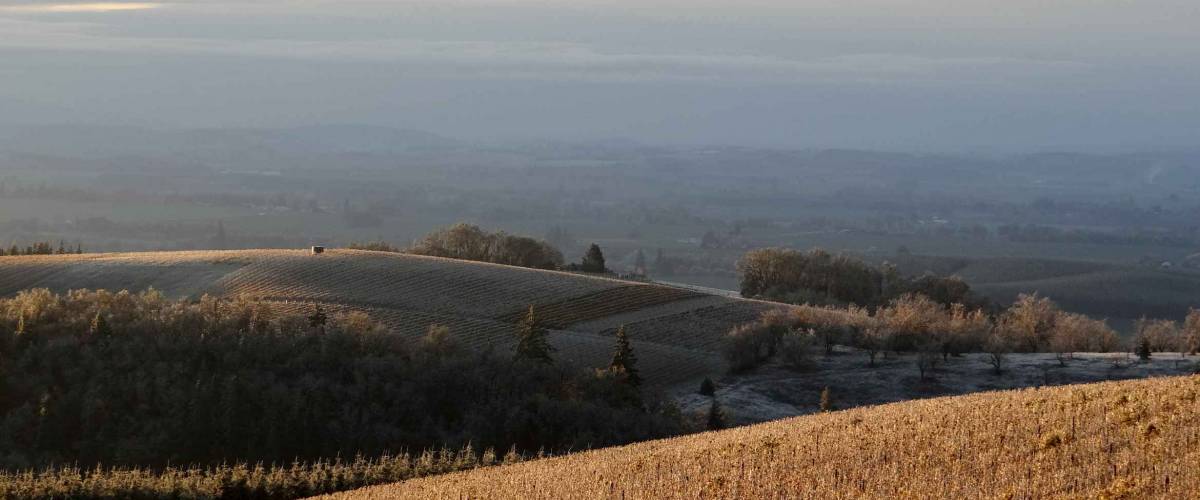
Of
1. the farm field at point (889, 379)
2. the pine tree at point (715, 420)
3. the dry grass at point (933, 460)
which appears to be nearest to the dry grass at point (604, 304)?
the farm field at point (889, 379)

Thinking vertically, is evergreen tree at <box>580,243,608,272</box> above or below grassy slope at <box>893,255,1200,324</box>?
above

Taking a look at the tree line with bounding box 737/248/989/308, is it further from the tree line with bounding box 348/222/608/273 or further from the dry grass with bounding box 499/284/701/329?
the dry grass with bounding box 499/284/701/329

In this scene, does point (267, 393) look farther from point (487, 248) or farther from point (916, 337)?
point (487, 248)

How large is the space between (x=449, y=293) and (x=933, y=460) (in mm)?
43842

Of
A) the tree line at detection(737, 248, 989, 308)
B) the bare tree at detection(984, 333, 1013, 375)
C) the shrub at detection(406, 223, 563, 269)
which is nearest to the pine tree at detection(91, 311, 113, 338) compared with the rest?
the bare tree at detection(984, 333, 1013, 375)

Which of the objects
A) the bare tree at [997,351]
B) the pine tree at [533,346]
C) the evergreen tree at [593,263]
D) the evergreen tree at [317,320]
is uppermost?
the evergreen tree at [593,263]

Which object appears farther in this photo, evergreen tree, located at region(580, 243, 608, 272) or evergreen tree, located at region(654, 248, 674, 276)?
evergreen tree, located at region(654, 248, 674, 276)

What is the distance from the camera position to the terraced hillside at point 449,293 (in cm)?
5466

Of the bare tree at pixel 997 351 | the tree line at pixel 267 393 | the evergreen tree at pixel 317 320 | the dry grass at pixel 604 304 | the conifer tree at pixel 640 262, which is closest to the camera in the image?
the tree line at pixel 267 393

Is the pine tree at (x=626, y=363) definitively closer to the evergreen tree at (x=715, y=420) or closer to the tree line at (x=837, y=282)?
the evergreen tree at (x=715, y=420)

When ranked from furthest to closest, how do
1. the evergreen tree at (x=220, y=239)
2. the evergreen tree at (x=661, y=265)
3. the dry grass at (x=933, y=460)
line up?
the evergreen tree at (x=220, y=239) < the evergreen tree at (x=661, y=265) < the dry grass at (x=933, y=460)

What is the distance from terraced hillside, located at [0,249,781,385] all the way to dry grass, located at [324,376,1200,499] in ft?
90.3

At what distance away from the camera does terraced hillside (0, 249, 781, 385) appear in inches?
2152

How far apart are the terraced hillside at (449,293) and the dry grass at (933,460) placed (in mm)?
27508
